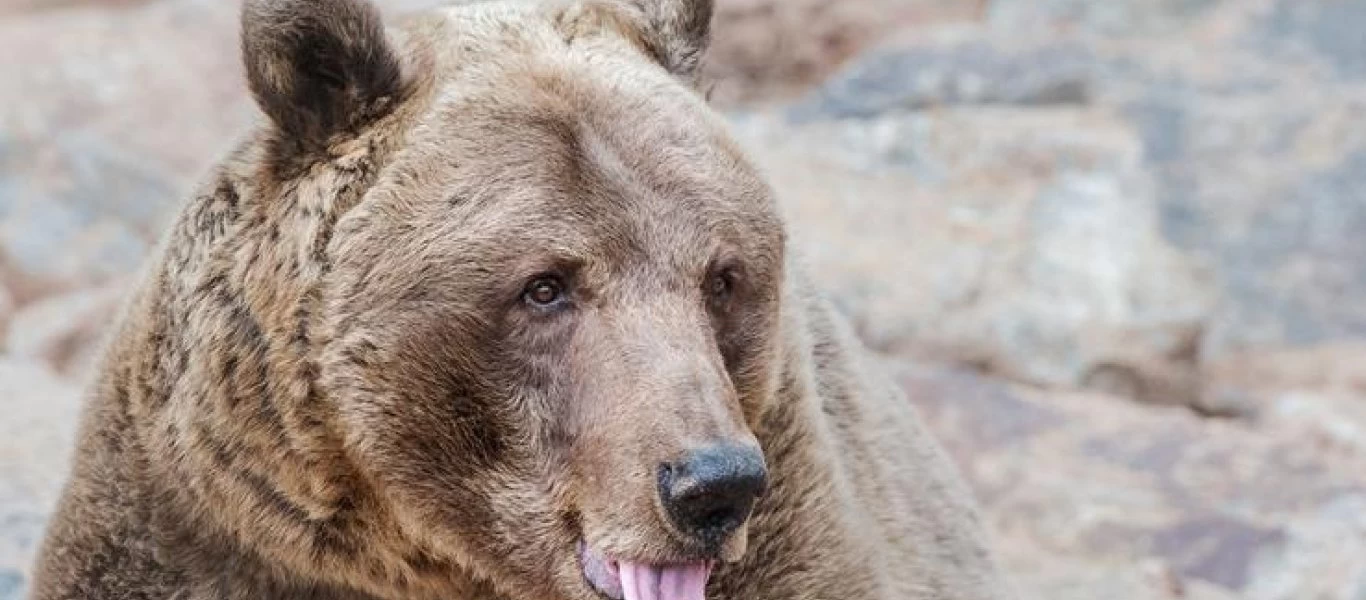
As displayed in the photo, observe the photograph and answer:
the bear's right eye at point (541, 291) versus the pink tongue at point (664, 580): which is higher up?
the bear's right eye at point (541, 291)

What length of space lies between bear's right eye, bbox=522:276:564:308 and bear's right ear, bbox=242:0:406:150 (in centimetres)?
54

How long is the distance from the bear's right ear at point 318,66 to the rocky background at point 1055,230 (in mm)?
3647

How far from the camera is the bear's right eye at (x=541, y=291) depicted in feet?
15.3

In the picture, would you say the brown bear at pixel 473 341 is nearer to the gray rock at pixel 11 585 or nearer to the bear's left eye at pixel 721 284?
the bear's left eye at pixel 721 284

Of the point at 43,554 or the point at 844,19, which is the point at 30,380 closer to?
the point at 43,554

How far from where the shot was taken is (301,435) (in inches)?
188

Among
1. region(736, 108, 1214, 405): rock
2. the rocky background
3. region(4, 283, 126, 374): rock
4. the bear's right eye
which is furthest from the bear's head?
region(4, 283, 126, 374): rock

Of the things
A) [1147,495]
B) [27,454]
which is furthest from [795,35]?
[27,454]

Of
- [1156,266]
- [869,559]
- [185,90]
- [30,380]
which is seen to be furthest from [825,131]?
[869,559]

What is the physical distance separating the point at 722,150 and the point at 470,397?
75 centimetres

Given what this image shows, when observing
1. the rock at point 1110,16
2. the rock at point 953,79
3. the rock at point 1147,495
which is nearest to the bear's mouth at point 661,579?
the rock at point 1147,495

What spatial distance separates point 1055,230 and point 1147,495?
2696 millimetres

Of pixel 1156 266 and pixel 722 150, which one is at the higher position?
pixel 722 150

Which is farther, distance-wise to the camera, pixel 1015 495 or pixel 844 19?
pixel 844 19
